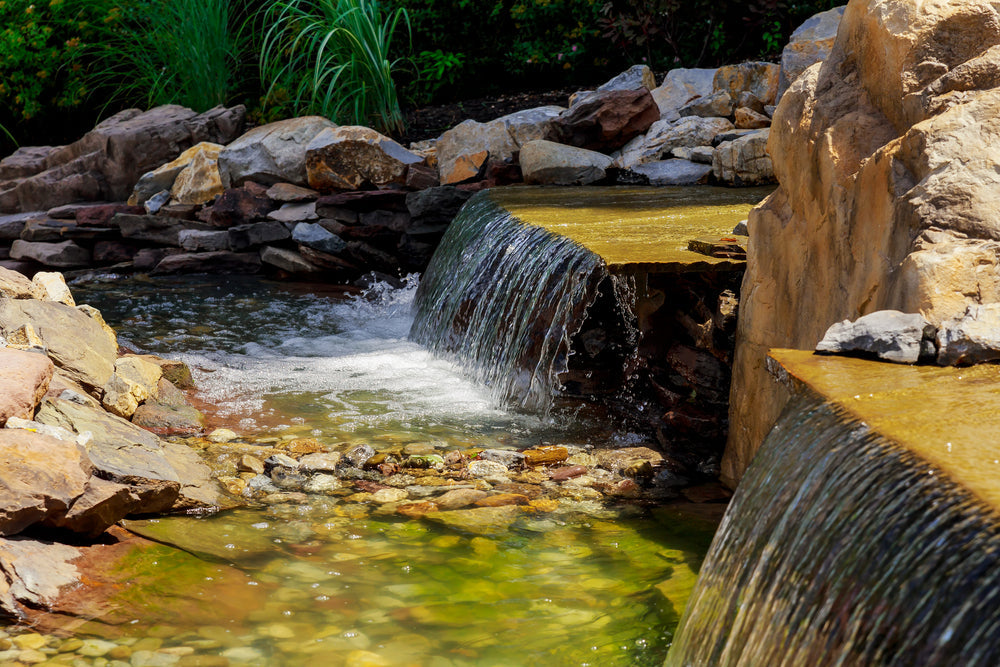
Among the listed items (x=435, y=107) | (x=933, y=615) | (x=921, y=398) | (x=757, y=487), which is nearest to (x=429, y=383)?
(x=757, y=487)

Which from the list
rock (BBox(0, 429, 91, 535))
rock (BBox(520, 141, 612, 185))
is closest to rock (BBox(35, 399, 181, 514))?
rock (BBox(0, 429, 91, 535))

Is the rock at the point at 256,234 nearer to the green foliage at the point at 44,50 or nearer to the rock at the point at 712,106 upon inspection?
the green foliage at the point at 44,50

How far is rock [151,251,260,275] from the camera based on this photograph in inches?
344

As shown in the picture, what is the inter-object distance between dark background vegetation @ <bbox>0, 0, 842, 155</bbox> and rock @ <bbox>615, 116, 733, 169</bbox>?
7.70ft

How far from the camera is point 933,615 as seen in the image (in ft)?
5.14

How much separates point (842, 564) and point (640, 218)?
3828mm

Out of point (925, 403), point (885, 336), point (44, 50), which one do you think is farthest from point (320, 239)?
point (925, 403)

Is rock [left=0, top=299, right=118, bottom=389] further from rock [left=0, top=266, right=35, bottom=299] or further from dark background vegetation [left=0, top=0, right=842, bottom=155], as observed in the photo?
dark background vegetation [left=0, top=0, right=842, bottom=155]

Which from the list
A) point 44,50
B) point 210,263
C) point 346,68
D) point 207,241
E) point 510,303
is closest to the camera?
point 510,303

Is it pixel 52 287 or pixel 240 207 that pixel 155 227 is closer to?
pixel 240 207

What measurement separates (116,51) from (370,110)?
119 inches

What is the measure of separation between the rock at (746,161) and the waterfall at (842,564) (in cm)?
461

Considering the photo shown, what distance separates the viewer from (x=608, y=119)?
307 inches

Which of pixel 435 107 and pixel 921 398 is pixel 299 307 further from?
pixel 921 398
